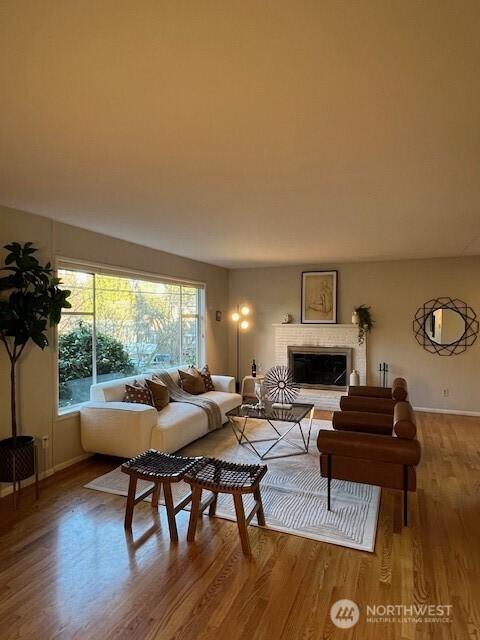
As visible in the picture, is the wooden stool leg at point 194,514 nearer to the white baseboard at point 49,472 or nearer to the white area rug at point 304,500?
the white area rug at point 304,500

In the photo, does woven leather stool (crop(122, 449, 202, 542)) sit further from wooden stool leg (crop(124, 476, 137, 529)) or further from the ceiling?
the ceiling

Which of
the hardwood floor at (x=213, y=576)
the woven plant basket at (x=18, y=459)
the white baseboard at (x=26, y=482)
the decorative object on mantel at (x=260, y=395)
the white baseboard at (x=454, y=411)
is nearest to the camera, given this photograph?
the hardwood floor at (x=213, y=576)

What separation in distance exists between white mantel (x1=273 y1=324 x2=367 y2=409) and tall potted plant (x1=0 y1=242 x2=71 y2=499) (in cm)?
435

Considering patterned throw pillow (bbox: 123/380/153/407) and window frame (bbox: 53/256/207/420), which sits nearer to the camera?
window frame (bbox: 53/256/207/420)

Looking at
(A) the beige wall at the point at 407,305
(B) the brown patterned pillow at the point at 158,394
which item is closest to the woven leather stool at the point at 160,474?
(B) the brown patterned pillow at the point at 158,394

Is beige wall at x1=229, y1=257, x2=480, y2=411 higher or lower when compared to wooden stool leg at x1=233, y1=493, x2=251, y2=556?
higher

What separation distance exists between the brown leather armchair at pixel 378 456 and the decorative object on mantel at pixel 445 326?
11.6 feet

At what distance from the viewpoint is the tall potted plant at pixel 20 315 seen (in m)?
3.04

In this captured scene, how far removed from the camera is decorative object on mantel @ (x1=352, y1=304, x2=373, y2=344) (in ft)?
20.7

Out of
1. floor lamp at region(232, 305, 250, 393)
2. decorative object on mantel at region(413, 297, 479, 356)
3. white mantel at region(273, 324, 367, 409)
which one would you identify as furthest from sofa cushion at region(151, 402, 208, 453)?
decorative object on mantel at region(413, 297, 479, 356)

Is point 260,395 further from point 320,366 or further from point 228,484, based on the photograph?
point 320,366

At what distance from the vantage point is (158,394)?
4535 millimetres

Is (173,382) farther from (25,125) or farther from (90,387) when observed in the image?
(25,125)

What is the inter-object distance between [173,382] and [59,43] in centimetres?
429
